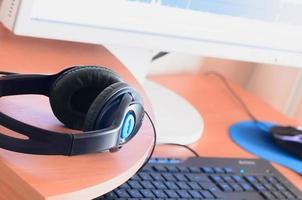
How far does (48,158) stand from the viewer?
0.46 metres

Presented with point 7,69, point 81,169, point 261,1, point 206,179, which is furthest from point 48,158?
point 261,1

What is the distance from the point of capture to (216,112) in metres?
0.97

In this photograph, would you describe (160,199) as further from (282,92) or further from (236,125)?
(282,92)

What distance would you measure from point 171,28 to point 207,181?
0.20m

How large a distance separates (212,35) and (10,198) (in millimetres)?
411

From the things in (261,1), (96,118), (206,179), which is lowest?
(206,179)

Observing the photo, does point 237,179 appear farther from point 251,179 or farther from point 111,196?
point 111,196

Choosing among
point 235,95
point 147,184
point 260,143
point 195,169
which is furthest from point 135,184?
point 235,95

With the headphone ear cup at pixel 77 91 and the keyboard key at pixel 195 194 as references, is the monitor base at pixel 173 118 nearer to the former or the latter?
the keyboard key at pixel 195 194

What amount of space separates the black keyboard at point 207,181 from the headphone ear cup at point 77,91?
0.12 metres

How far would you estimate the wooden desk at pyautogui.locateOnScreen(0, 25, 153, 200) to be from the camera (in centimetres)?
42

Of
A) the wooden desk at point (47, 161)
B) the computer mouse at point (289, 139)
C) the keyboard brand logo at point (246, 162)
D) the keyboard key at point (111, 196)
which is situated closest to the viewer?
the wooden desk at point (47, 161)

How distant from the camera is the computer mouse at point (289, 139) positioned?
34.6 inches

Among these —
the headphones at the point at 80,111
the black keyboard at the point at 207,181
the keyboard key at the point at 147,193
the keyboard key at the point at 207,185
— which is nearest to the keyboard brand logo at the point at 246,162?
the black keyboard at the point at 207,181
